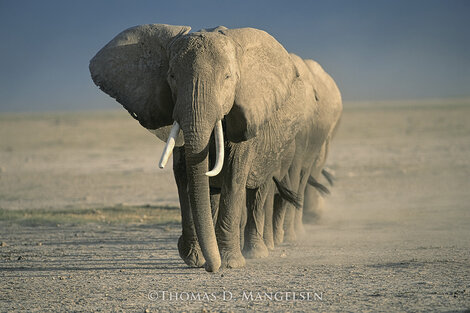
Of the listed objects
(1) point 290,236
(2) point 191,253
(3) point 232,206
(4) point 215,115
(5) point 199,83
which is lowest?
(1) point 290,236

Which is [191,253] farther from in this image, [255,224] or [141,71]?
[141,71]

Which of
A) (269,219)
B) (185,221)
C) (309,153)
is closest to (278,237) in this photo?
(269,219)

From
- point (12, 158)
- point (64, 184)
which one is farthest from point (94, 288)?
point (12, 158)

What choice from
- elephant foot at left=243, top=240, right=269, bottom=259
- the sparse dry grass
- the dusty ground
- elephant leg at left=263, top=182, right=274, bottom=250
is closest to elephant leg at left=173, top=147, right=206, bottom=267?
the dusty ground

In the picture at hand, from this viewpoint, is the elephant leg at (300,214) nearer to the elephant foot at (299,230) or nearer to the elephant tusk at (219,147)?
the elephant foot at (299,230)

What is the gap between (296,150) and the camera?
451 inches

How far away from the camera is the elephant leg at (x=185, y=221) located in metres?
8.63

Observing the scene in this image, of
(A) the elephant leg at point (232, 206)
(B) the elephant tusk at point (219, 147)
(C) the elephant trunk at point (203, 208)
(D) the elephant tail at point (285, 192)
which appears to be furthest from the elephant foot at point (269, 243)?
(B) the elephant tusk at point (219, 147)

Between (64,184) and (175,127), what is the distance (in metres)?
13.9

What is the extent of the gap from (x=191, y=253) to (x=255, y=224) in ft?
4.76

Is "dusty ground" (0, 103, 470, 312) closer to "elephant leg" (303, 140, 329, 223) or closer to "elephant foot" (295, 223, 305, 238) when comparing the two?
"elephant foot" (295, 223, 305, 238)

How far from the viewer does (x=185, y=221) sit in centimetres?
871

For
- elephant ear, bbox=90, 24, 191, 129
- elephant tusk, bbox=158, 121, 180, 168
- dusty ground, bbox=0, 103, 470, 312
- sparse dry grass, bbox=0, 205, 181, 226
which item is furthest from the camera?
Result: sparse dry grass, bbox=0, 205, 181, 226

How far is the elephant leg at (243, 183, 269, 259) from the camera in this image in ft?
31.9
